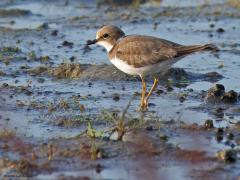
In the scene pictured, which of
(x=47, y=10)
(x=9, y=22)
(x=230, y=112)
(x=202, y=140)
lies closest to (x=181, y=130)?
(x=202, y=140)

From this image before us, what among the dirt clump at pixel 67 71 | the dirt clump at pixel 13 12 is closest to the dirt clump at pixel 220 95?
the dirt clump at pixel 67 71

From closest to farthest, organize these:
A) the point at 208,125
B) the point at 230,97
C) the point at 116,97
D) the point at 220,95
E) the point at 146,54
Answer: the point at 208,125
the point at 146,54
the point at 230,97
the point at 220,95
the point at 116,97

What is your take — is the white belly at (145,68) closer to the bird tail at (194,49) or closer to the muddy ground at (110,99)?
the bird tail at (194,49)

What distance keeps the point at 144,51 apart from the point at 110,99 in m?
1.06

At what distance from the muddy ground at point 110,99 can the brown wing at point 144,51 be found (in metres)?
0.64

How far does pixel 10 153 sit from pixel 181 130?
2026 millimetres

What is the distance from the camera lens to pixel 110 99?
34.5 ft

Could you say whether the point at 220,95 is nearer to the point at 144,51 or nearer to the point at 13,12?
the point at 144,51

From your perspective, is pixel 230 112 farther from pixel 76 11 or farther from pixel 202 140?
pixel 76 11

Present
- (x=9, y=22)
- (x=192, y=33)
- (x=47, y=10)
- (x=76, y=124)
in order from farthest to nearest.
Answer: (x=47, y=10), (x=9, y=22), (x=192, y=33), (x=76, y=124)

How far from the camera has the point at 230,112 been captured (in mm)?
9633

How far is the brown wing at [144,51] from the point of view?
965cm

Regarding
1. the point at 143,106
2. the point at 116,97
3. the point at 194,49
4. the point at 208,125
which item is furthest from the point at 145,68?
the point at 208,125

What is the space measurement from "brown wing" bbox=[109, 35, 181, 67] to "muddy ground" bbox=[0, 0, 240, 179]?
0.64 m
